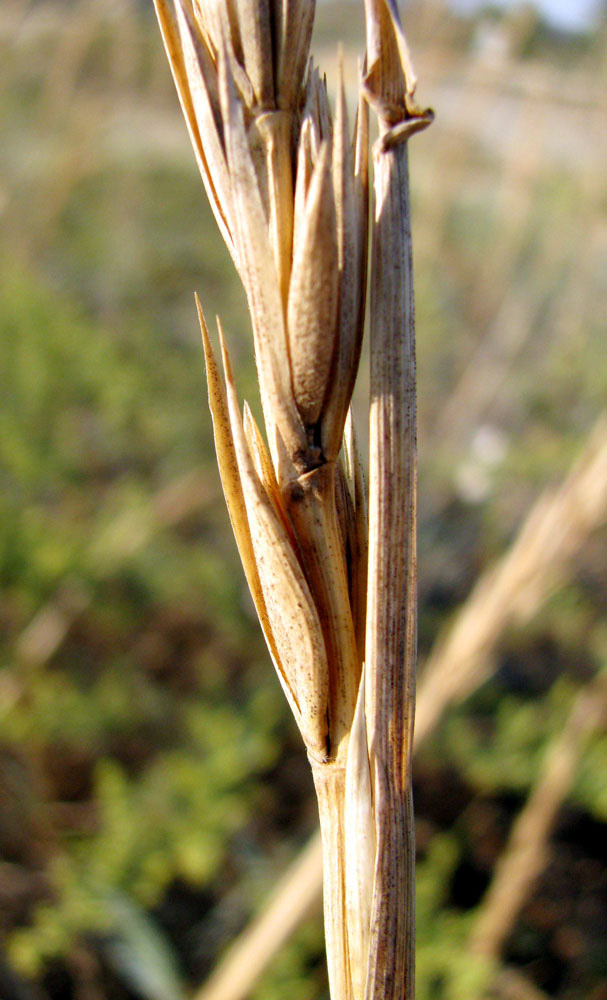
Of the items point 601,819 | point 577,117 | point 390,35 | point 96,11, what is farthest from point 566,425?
point 390,35

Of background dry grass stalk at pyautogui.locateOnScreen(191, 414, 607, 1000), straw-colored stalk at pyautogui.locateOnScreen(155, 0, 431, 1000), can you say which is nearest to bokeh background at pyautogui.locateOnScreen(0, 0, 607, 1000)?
background dry grass stalk at pyautogui.locateOnScreen(191, 414, 607, 1000)

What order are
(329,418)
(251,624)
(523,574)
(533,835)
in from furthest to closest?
(251,624), (533,835), (523,574), (329,418)

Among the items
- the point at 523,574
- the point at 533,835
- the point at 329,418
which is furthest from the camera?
the point at 533,835

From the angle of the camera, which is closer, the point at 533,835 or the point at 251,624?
the point at 533,835

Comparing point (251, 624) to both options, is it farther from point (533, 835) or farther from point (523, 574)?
point (523, 574)

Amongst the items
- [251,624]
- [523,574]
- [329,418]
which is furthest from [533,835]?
[329,418]

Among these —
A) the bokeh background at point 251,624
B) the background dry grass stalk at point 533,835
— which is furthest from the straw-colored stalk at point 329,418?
the background dry grass stalk at point 533,835

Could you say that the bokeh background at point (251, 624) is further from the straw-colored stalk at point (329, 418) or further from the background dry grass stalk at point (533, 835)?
the straw-colored stalk at point (329, 418)
